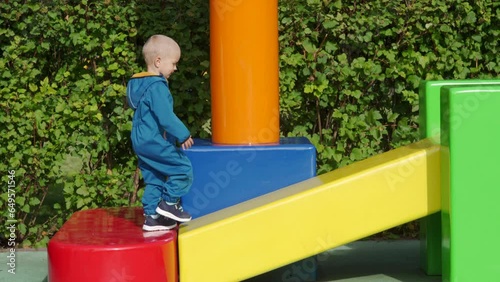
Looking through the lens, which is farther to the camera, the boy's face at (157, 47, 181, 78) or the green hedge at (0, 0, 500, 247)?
the green hedge at (0, 0, 500, 247)

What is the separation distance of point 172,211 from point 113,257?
622 mm

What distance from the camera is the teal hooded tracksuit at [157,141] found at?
543 centimetres

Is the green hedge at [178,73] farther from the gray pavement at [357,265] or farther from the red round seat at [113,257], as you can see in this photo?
the red round seat at [113,257]

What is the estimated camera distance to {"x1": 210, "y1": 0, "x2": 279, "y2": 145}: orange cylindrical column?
19.2 ft

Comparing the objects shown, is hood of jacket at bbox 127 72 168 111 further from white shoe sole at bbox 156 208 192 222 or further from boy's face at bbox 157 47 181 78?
white shoe sole at bbox 156 208 192 222

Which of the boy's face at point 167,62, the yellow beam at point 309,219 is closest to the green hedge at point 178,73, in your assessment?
the boy's face at point 167,62

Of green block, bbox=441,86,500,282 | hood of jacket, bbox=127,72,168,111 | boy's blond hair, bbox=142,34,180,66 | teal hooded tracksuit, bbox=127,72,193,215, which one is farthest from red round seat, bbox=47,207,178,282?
green block, bbox=441,86,500,282

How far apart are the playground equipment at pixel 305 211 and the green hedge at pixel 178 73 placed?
1225 millimetres

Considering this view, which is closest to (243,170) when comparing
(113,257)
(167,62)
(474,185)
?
(167,62)

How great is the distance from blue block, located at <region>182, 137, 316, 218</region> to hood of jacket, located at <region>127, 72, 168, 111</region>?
0.41 metres

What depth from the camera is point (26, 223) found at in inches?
285

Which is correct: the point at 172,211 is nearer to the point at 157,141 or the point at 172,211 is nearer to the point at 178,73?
the point at 157,141

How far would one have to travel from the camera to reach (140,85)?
218 inches

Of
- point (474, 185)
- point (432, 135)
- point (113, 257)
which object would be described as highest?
point (432, 135)
